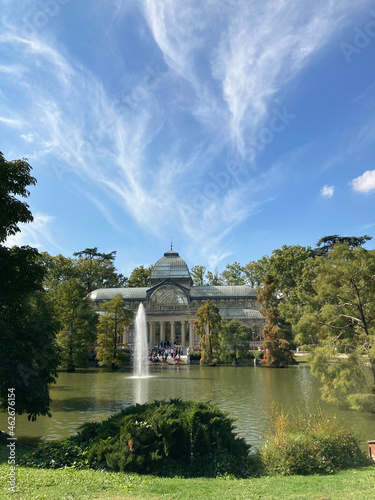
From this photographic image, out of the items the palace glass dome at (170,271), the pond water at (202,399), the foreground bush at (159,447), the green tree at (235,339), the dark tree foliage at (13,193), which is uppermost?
the palace glass dome at (170,271)

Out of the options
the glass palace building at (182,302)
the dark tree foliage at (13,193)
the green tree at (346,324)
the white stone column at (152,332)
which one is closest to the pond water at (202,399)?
the green tree at (346,324)

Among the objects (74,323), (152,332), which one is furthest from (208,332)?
(152,332)

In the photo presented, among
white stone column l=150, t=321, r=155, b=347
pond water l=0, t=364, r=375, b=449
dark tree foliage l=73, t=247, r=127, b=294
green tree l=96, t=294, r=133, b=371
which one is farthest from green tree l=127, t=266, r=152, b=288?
pond water l=0, t=364, r=375, b=449

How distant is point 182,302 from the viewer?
228 ft

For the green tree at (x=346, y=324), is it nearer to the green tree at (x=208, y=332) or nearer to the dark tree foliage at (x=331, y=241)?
the green tree at (x=208, y=332)

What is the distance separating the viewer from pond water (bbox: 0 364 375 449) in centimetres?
1471

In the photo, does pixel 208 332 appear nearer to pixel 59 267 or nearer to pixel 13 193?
pixel 13 193

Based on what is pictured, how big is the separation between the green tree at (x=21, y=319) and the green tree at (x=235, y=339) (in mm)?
33983

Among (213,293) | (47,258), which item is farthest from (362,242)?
(47,258)

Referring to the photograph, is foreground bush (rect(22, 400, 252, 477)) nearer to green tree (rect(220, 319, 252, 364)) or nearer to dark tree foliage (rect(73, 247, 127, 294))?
green tree (rect(220, 319, 252, 364))

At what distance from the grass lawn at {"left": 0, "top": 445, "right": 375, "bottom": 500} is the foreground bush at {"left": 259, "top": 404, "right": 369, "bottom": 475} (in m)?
0.62

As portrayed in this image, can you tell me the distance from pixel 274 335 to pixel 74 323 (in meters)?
22.3

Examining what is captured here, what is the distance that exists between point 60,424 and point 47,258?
206ft

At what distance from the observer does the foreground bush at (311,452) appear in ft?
29.7
